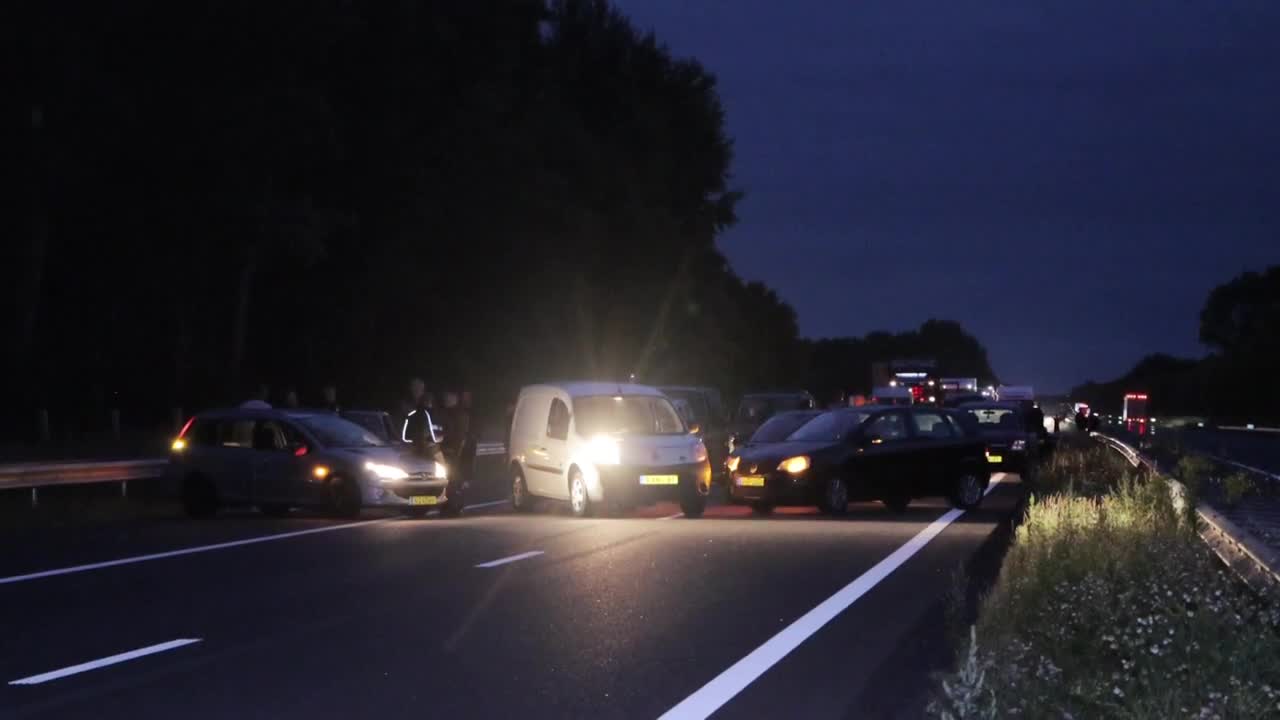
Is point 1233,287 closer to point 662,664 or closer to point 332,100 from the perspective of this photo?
point 332,100

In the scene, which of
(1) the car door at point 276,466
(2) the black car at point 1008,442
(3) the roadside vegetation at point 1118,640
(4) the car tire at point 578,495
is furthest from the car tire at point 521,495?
→ (2) the black car at point 1008,442

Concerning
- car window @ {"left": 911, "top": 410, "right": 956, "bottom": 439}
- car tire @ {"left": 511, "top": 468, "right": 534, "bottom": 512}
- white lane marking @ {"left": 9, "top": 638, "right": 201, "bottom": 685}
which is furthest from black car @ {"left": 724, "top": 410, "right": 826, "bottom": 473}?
white lane marking @ {"left": 9, "top": 638, "right": 201, "bottom": 685}

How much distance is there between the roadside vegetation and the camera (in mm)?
8164

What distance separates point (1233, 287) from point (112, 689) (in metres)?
189

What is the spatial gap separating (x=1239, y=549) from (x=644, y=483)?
11.1 metres

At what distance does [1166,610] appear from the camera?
32.7ft

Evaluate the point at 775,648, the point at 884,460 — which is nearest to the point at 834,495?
the point at 884,460

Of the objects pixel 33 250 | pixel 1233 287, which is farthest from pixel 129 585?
pixel 1233 287

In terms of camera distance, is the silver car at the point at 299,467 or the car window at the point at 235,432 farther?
the car window at the point at 235,432

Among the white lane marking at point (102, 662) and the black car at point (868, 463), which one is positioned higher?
the black car at point (868, 463)

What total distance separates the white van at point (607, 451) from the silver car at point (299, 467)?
144 cm

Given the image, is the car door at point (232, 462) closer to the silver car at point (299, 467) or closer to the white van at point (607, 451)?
the silver car at point (299, 467)

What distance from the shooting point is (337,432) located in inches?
1046

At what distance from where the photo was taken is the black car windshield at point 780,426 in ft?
95.5
